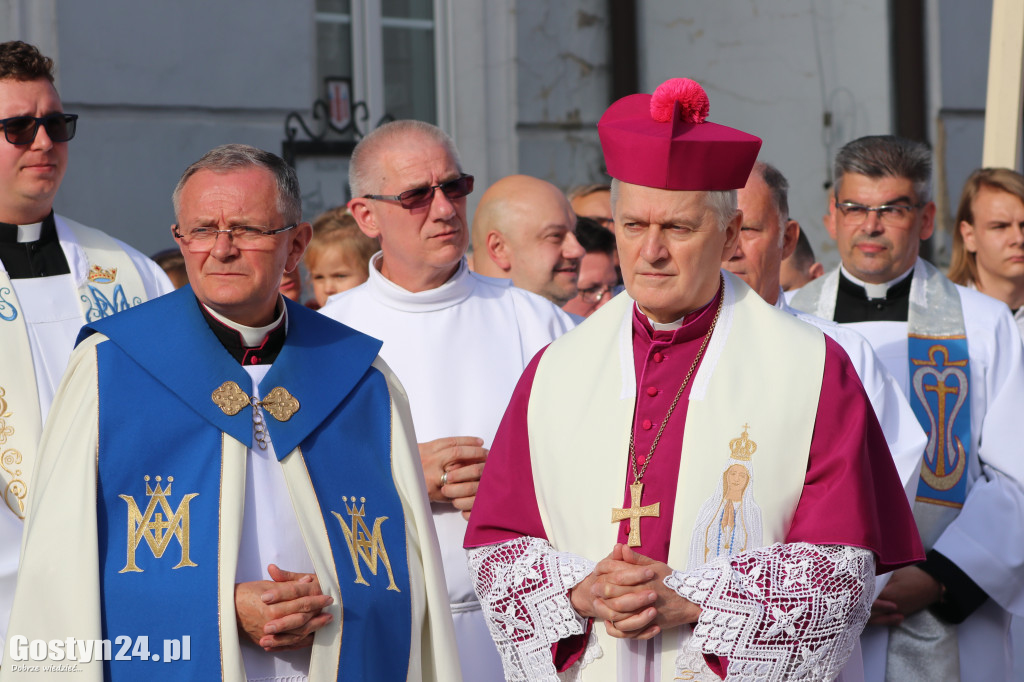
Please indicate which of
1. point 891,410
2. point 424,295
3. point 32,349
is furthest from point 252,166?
point 891,410

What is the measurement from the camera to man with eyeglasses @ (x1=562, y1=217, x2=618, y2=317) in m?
6.42

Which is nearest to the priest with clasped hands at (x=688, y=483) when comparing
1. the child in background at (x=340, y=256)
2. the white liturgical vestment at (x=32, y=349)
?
the white liturgical vestment at (x=32, y=349)

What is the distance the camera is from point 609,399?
342 cm

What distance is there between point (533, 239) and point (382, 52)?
3549mm

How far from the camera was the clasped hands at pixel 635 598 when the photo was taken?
2998 millimetres

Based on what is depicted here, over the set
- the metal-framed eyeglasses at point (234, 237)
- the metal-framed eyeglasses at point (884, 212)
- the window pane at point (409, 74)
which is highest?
the window pane at point (409, 74)

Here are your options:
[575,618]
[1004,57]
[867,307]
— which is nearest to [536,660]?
[575,618]

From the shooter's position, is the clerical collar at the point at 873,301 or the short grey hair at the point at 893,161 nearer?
the short grey hair at the point at 893,161

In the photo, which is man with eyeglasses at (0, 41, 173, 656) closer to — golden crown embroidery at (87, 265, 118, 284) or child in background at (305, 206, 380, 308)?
golden crown embroidery at (87, 265, 118, 284)

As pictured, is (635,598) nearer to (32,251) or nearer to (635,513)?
(635,513)

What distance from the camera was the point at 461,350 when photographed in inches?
186

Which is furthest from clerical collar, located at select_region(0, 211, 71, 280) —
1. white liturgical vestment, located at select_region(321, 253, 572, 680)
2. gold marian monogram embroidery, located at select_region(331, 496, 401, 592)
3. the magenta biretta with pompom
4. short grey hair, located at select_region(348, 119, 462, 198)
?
the magenta biretta with pompom

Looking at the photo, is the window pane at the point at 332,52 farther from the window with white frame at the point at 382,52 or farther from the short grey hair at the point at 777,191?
the short grey hair at the point at 777,191

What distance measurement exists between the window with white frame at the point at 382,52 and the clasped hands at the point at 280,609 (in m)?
5.66
